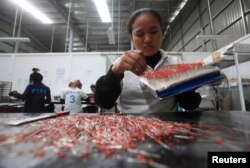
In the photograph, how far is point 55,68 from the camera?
500 centimetres

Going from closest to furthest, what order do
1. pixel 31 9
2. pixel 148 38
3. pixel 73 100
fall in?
pixel 148 38, pixel 73 100, pixel 31 9

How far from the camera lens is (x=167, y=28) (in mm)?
7922

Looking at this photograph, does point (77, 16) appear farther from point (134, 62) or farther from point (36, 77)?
point (134, 62)

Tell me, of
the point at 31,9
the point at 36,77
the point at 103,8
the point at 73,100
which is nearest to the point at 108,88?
the point at 36,77

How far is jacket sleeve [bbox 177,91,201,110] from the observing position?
3.23 ft

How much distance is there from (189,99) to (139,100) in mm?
289

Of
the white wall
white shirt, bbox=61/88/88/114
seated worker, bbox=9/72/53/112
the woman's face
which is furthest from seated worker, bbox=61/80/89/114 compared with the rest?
the woman's face

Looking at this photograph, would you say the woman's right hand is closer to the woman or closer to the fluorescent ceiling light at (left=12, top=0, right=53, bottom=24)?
the woman

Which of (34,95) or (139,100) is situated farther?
(34,95)

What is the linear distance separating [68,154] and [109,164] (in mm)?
75

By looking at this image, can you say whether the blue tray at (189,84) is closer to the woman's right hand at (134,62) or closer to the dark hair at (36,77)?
the woman's right hand at (134,62)

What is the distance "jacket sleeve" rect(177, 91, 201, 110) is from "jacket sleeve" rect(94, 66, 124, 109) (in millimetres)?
368

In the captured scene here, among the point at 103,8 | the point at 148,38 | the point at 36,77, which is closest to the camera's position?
the point at 148,38

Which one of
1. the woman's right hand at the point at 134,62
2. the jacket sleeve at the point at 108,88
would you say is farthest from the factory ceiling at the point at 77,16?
the woman's right hand at the point at 134,62
